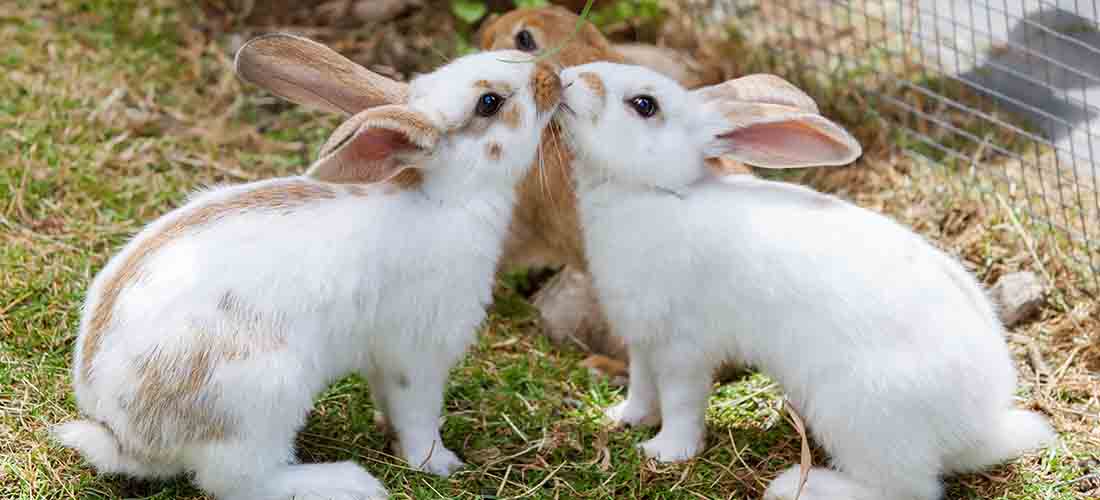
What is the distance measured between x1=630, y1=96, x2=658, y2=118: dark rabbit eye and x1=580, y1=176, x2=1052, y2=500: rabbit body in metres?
0.25

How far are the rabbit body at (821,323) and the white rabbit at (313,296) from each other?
451 mm

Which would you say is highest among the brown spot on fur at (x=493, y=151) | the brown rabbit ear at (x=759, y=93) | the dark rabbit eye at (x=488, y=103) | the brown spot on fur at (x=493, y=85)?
the brown spot on fur at (x=493, y=85)

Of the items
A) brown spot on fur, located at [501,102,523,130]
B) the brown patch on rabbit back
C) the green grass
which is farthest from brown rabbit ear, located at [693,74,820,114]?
the brown patch on rabbit back

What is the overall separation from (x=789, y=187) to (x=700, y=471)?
2.97ft

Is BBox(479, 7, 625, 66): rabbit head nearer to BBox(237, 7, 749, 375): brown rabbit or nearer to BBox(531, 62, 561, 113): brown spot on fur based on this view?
BBox(237, 7, 749, 375): brown rabbit

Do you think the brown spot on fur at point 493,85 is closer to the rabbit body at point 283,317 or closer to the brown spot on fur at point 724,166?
the rabbit body at point 283,317

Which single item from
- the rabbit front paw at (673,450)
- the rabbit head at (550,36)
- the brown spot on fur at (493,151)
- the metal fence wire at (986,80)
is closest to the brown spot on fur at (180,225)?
the brown spot on fur at (493,151)

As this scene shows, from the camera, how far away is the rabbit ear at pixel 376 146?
11.1 ft

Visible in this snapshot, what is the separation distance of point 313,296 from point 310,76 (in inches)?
26.7

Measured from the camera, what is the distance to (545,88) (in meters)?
3.85

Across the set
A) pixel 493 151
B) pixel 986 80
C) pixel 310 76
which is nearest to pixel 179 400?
pixel 310 76

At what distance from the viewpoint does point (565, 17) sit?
5.11m

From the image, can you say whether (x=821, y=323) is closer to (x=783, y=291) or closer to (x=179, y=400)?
(x=783, y=291)

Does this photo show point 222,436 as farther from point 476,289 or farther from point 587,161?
point 587,161
